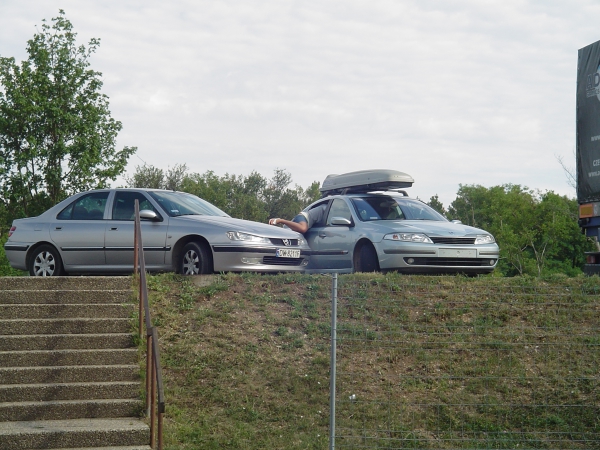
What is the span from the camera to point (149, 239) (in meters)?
11.7

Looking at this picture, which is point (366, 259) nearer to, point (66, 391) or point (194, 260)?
point (194, 260)

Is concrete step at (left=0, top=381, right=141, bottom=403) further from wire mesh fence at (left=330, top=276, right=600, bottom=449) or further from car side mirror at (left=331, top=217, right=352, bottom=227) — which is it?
car side mirror at (left=331, top=217, right=352, bottom=227)

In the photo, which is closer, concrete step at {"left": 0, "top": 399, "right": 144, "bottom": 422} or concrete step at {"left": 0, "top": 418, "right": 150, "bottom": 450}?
concrete step at {"left": 0, "top": 418, "right": 150, "bottom": 450}

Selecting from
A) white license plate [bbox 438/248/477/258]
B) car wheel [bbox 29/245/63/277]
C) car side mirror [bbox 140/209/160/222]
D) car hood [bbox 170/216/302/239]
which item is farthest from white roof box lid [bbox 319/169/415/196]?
car wheel [bbox 29/245/63/277]

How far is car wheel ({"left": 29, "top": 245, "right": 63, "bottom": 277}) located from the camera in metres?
12.1

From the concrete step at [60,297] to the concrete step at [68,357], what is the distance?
1.32m

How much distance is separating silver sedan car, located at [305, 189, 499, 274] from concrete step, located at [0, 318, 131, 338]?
4.54 metres

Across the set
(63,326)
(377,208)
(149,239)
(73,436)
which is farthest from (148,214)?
(73,436)

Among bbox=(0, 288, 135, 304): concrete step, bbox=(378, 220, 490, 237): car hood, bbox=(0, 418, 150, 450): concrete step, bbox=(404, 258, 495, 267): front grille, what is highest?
bbox=(378, 220, 490, 237): car hood

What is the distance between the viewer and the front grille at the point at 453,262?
1188cm

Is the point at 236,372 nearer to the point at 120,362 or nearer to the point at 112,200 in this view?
the point at 120,362

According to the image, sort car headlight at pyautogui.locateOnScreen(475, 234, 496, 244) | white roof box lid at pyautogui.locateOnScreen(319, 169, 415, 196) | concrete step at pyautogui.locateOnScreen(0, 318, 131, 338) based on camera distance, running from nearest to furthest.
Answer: concrete step at pyautogui.locateOnScreen(0, 318, 131, 338), car headlight at pyautogui.locateOnScreen(475, 234, 496, 244), white roof box lid at pyautogui.locateOnScreen(319, 169, 415, 196)

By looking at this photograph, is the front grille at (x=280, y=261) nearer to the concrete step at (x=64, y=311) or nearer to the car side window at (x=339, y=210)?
the car side window at (x=339, y=210)

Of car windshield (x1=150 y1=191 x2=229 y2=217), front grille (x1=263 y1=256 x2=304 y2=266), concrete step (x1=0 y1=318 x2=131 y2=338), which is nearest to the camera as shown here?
concrete step (x1=0 y1=318 x2=131 y2=338)
